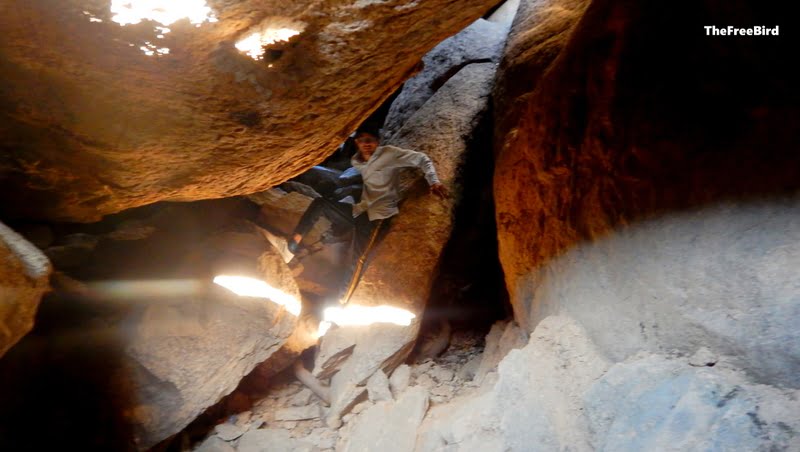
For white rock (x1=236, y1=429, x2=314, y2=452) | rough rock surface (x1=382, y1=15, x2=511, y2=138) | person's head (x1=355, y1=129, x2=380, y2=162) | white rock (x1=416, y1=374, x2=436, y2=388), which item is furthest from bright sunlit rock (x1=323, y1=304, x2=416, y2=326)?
rough rock surface (x1=382, y1=15, x2=511, y2=138)

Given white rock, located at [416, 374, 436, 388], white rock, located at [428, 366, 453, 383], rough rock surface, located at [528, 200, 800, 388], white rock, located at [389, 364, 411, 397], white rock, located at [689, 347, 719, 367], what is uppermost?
rough rock surface, located at [528, 200, 800, 388]

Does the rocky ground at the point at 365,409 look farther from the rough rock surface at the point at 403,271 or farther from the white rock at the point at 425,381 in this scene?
the rough rock surface at the point at 403,271

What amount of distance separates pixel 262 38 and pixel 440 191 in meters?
2.97

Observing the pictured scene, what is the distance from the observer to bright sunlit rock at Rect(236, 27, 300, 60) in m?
2.40

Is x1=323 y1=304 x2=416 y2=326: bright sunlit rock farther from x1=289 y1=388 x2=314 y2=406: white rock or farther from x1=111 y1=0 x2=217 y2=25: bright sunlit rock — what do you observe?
x1=111 y1=0 x2=217 y2=25: bright sunlit rock

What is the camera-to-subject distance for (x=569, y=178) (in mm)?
3082

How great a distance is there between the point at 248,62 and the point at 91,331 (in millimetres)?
3439

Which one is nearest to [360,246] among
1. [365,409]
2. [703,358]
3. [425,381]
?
[425,381]

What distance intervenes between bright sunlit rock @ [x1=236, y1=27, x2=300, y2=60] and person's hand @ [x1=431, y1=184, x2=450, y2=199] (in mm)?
2761

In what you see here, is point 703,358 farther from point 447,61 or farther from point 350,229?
point 447,61

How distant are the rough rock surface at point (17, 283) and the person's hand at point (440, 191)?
12.1ft

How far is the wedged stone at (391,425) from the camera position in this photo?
375 centimetres

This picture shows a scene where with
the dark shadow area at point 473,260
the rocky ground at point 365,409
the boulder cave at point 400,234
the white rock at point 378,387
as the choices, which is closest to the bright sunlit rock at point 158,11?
the boulder cave at point 400,234

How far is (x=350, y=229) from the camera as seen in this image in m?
5.41
